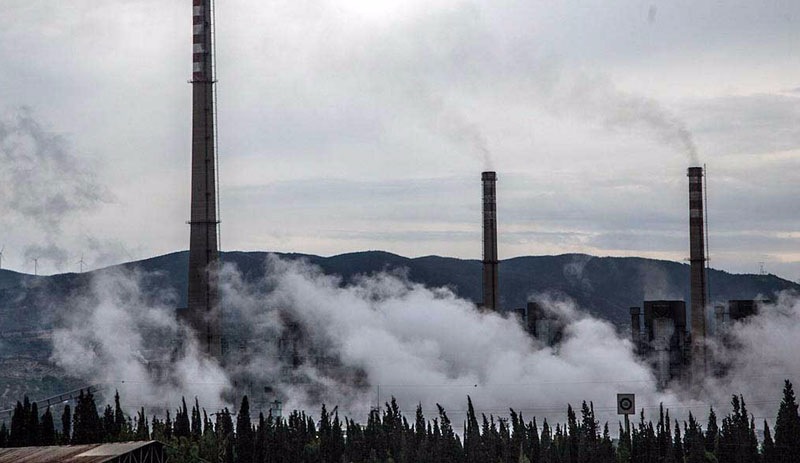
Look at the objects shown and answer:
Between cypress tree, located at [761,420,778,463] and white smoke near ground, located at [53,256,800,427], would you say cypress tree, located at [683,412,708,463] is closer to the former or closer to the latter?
cypress tree, located at [761,420,778,463]

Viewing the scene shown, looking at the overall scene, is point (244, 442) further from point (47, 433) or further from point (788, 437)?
point (788, 437)

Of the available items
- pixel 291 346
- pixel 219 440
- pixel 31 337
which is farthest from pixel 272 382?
pixel 31 337

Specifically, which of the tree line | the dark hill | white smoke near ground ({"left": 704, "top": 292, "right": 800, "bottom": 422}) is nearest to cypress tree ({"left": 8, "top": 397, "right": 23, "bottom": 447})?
the tree line

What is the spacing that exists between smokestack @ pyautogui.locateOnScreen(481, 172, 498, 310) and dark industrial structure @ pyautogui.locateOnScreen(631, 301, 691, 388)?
10360mm

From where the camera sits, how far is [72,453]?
41.0 m

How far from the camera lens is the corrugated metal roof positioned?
3928 cm

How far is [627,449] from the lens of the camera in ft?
196

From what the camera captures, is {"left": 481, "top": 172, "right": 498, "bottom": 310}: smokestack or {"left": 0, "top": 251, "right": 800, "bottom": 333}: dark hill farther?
{"left": 0, "top": 251, "right": 800, "bottom": 333}: dark hill

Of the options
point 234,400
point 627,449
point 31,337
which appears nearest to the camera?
point 627,449

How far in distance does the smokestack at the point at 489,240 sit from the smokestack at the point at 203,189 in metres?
18.4

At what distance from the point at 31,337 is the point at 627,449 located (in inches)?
3473

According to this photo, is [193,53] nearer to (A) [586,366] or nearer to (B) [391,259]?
(A) [586,366]

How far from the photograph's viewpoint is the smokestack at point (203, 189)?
64938 millimetres

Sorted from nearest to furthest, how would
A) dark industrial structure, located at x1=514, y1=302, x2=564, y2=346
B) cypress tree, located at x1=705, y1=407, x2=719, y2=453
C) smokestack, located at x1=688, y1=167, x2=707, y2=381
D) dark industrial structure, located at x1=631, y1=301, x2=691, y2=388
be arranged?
1. cypress tree, located at x1=705, y1=407, x2=719, y2=453
2. smokestack, located at x1=688, y1=167, x2=707, y2=381
3. dark industrial structure, located at x1=631, y1=301, x2=691, y2=388
4. dark industrial structure, located at x1=514, y1=302, x2=564, y2=346
